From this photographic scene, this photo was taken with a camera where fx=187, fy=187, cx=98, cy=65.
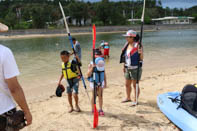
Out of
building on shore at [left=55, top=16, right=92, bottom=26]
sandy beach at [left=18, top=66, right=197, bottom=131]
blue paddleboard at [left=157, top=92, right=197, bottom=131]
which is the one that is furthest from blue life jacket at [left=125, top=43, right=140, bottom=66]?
building on shore at [left=55, top=16, right=92, bottom=26]

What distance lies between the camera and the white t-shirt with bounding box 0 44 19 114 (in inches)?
77.9

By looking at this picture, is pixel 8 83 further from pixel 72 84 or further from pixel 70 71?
pixel 72 84

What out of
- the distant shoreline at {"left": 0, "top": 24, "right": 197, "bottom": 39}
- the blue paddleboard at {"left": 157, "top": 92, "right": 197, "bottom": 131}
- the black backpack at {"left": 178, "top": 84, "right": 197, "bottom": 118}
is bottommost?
the blue paddleboard at {"left": 157, "top": 92, "right": 197, "bottom": 131}

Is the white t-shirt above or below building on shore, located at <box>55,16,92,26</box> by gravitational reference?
below

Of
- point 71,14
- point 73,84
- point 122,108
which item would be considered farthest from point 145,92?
point 71,14

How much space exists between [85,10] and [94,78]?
268 ft

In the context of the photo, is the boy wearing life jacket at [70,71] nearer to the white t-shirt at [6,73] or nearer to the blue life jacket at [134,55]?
the blue life jacket at [134,55]

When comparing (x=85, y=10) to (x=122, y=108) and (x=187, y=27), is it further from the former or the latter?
(x=122, y=108)

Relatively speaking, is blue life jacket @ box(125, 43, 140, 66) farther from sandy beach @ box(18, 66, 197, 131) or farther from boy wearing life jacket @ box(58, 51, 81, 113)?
boy wearing life jacket @ box(58, 51, 81, 113)

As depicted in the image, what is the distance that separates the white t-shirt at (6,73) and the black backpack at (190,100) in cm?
335

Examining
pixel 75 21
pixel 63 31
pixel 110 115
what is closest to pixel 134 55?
pixel 110 115

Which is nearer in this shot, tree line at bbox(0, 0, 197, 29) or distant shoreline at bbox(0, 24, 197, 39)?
distant shoreline at bbox(0, 24, 197, 39)

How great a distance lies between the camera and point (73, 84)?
16.0ft

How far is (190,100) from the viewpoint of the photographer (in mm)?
3875
